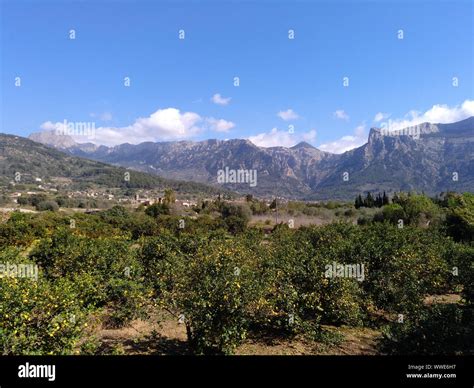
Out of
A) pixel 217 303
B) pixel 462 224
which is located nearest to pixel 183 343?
pixel 217 303

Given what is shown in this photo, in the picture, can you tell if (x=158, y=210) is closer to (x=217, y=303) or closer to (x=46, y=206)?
(x=46, y=206)

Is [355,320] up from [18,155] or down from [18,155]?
down

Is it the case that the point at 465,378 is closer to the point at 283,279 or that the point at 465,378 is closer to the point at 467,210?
the point at 283,279

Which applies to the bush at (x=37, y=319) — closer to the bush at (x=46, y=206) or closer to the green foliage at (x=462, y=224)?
the green foliage at (x=462, y=224)

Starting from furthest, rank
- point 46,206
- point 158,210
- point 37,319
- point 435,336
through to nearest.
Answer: point 46,206 → point 158,210 → point 435,336 → point 37,319

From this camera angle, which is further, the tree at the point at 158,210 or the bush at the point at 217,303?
the tree at the point at 158,210

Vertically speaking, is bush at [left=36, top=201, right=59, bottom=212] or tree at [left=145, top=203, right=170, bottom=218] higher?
bush at [left=36, top=201, right=59, bottom=212]

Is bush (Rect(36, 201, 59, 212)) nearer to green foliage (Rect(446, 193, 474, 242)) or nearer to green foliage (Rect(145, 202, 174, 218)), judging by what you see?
green foliage (Rect(145, 202, 174, 218))

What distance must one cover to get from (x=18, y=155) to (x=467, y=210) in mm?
206479

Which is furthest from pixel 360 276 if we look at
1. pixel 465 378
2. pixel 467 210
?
pixel 467 210

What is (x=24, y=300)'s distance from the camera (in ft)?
19.2

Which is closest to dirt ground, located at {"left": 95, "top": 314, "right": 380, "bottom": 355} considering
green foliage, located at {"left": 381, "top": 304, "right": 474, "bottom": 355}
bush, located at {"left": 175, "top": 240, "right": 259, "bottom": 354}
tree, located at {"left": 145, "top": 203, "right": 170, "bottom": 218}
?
bush, located at {"left": 175, "top": 240, "right": 259, "bottom": 354}

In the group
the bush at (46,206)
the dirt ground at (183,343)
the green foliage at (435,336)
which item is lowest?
the dirt ground at (183,343)

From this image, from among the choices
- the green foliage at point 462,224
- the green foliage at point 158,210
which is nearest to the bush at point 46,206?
the green foliage at point 158,210
